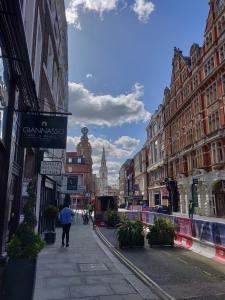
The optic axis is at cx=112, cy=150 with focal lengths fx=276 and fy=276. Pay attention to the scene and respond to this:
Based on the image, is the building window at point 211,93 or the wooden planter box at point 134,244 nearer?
the wooden planter box at point 134,244

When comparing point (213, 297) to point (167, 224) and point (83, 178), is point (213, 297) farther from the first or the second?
point (83, 178)

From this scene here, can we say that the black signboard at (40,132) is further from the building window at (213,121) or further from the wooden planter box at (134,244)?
the building window at (213,121)

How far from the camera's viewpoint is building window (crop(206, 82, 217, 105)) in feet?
99.2

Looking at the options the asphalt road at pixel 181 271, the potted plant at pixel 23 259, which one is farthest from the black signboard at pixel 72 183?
the potted plant at pixel 23 259

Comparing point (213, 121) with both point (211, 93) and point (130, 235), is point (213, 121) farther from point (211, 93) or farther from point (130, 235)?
point (130, 235)

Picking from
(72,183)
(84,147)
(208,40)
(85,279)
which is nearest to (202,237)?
(85,279)

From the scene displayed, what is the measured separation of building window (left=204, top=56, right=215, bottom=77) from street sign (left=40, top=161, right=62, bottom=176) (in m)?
24.8

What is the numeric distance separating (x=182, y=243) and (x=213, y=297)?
748cm

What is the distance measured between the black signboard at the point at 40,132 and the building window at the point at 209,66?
26851mm

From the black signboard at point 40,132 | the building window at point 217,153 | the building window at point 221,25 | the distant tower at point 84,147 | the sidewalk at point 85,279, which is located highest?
the distant tower at point 84,147

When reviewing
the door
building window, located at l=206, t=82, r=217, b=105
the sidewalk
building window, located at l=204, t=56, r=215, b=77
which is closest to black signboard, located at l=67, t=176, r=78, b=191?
the sidewalk

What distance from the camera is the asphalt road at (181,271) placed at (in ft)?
20.1

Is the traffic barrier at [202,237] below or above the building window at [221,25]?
below

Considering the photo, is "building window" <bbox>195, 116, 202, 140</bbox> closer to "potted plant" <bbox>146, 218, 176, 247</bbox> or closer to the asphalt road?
"potted plant" <bbox>146, 218, 176, 247</bbox>
